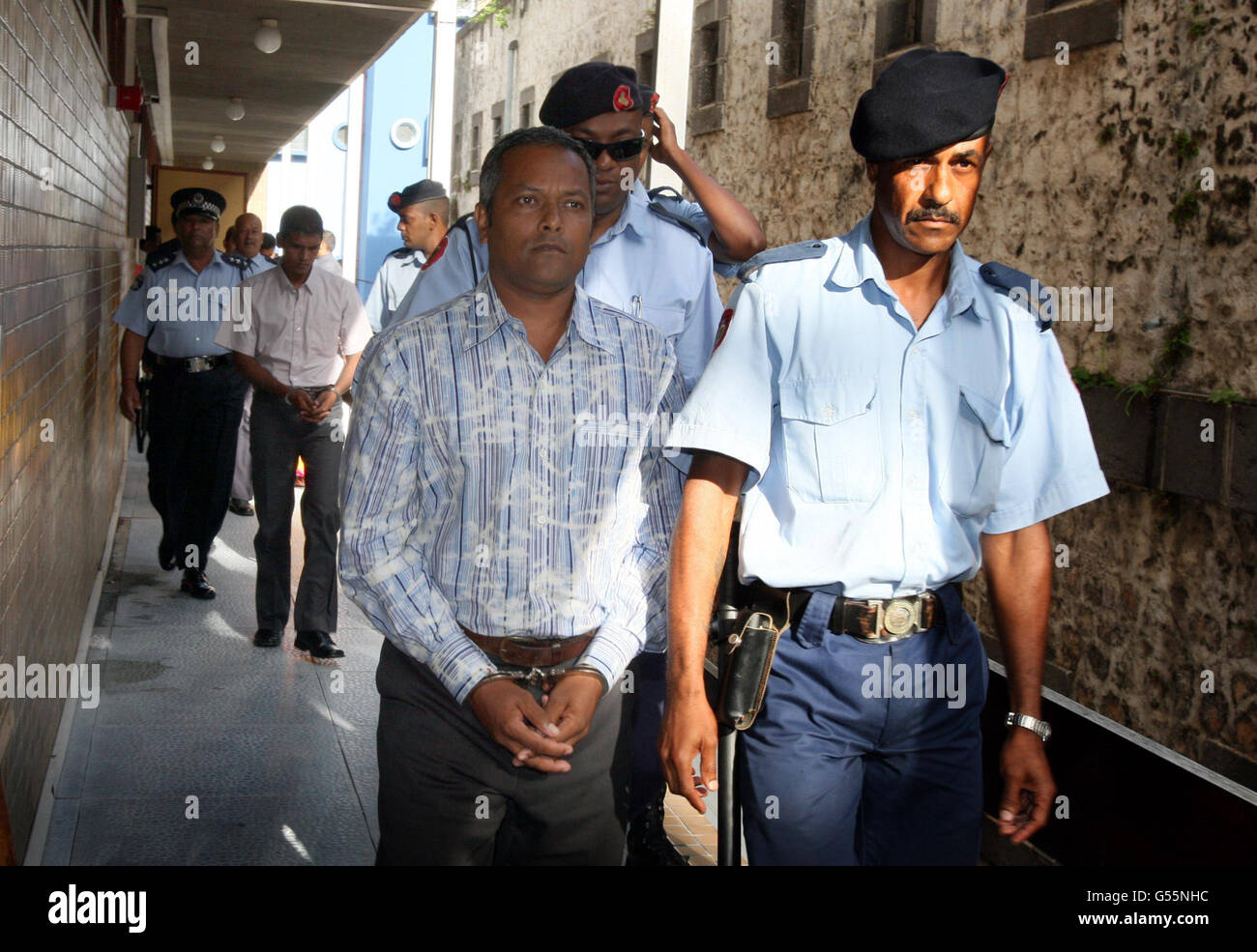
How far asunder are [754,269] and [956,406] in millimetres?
459

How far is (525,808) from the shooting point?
2600 millimetres

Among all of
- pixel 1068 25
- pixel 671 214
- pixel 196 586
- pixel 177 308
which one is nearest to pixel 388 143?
pixel 177 308

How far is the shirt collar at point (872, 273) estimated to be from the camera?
2664mm

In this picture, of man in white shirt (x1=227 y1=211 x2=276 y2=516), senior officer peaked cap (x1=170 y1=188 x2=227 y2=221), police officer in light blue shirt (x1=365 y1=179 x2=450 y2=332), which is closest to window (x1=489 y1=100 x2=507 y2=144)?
man in white shirt (x1=227 y1=211 x2=276 y2=516)

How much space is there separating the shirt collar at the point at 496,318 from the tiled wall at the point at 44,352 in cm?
120

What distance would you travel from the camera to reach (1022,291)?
2.70m

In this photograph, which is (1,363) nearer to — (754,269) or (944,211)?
(754,269)

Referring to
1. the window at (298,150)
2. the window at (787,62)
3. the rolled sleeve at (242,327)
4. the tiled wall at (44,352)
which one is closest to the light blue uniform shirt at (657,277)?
the tiled wall at (44,352)

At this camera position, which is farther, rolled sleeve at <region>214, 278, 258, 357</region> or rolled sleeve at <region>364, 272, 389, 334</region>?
rolled sleeve at <region>364, 272, 389, 334</region>

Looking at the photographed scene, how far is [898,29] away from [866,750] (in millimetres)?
10137

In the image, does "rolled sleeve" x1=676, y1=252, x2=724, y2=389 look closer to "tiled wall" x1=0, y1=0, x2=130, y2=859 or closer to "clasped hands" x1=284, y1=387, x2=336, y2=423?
"tiled wall" x1=0, y1=0, x2=130, y2=859

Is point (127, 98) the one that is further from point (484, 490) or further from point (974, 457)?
point (974, 457)

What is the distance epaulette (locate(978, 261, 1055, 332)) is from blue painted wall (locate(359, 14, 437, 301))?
1482cm

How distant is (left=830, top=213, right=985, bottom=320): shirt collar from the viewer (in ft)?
8.74
